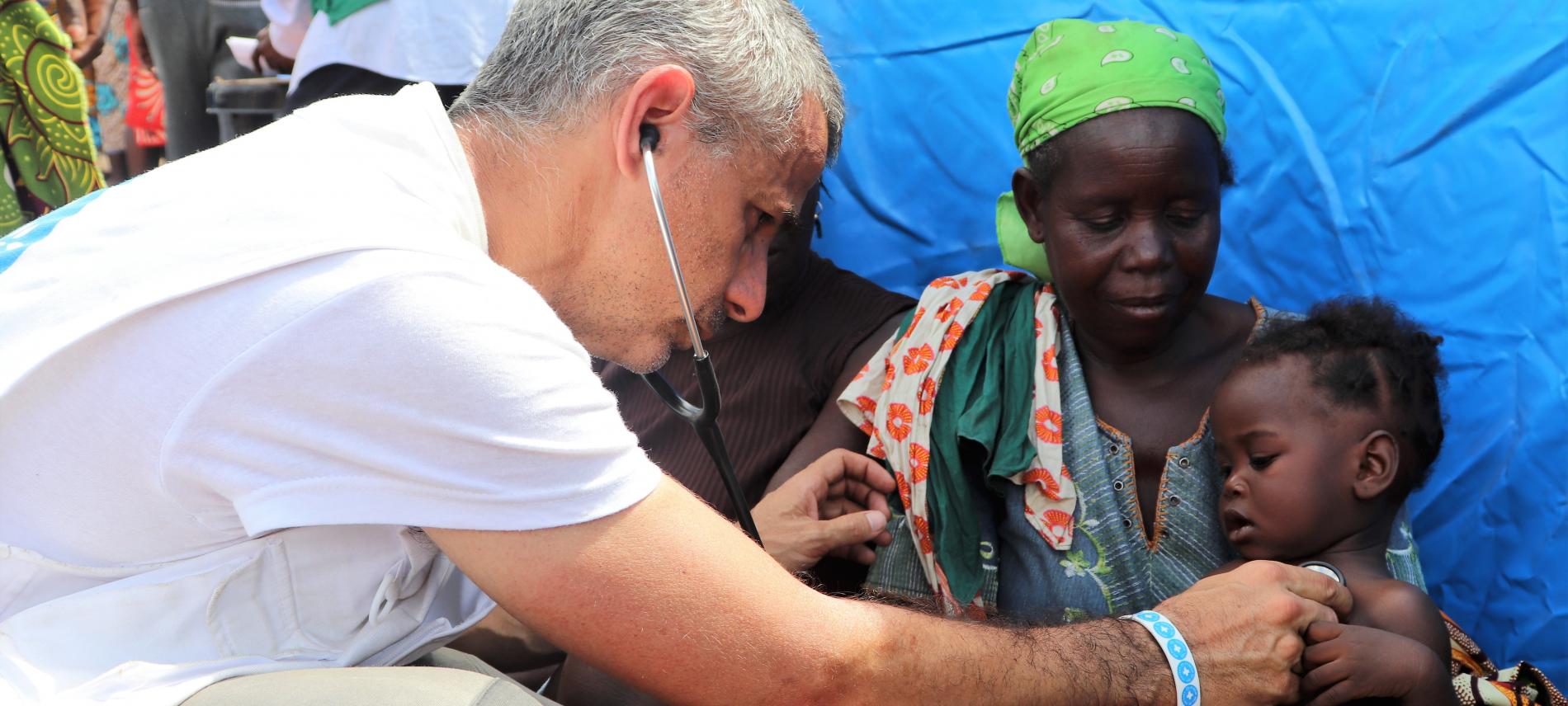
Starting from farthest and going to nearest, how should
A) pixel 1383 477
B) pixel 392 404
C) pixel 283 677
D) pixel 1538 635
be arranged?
pixel 1538 635, pixel 1383 477, pixel 283 677, pixel 392 404

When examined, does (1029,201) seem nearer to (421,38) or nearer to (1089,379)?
(1089,379)

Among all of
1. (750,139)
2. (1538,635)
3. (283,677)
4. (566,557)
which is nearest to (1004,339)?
(750,139)

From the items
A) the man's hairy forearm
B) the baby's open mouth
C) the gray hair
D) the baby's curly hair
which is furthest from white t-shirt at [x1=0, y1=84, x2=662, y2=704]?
the baby's curly hair

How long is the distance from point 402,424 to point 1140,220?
141 cm

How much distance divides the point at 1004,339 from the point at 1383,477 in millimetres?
701

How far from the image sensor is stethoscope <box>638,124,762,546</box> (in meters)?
1.64

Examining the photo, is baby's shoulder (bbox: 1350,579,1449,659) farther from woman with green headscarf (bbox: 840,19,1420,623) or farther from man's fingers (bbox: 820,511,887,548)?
man's fingers (bbox: 820,511,887,548)

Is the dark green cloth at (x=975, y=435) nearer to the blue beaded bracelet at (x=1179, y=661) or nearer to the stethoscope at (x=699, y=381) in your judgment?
the stethoscope at (x=699, y=381)

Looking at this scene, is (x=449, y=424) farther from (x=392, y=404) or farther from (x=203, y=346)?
(x=203, y=346)

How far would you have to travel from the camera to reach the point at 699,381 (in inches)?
78.1

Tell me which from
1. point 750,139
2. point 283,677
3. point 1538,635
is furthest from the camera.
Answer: point 1538,635

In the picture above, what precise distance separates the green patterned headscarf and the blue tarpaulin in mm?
381

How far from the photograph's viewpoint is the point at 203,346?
1.32 meters

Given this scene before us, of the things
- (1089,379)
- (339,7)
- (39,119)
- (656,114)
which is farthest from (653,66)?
(39,119)
